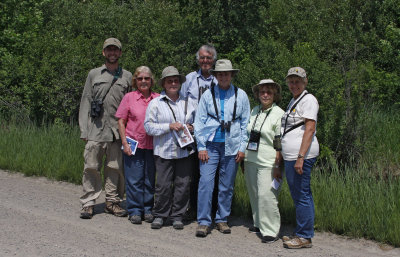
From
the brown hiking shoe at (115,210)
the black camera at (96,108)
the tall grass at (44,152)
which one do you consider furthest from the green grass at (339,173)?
the black camera at (96,108)

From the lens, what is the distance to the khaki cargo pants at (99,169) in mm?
6855

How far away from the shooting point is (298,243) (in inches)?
226

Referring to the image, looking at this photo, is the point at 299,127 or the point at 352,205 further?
the point at 352,205

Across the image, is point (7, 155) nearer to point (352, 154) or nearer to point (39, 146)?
point (39, 146)

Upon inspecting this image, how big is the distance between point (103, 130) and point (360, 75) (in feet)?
17.8

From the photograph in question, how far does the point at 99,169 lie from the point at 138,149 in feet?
2.30

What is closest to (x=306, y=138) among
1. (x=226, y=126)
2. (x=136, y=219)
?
(x=226, y=126)

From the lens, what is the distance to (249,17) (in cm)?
1258

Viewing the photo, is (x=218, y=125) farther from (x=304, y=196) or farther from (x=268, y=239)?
(x=268, y=239)

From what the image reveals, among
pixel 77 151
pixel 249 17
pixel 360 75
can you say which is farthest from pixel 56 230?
pixel 249 17

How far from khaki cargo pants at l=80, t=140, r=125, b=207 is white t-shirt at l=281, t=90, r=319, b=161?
2.40m

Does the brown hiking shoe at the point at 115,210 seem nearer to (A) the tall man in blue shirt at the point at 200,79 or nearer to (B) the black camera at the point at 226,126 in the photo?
(A) the tall man in blue shirt at the point at 200,79

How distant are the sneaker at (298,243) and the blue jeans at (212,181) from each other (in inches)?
37.8

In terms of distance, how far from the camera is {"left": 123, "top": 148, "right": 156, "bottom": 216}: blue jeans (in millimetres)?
6715
